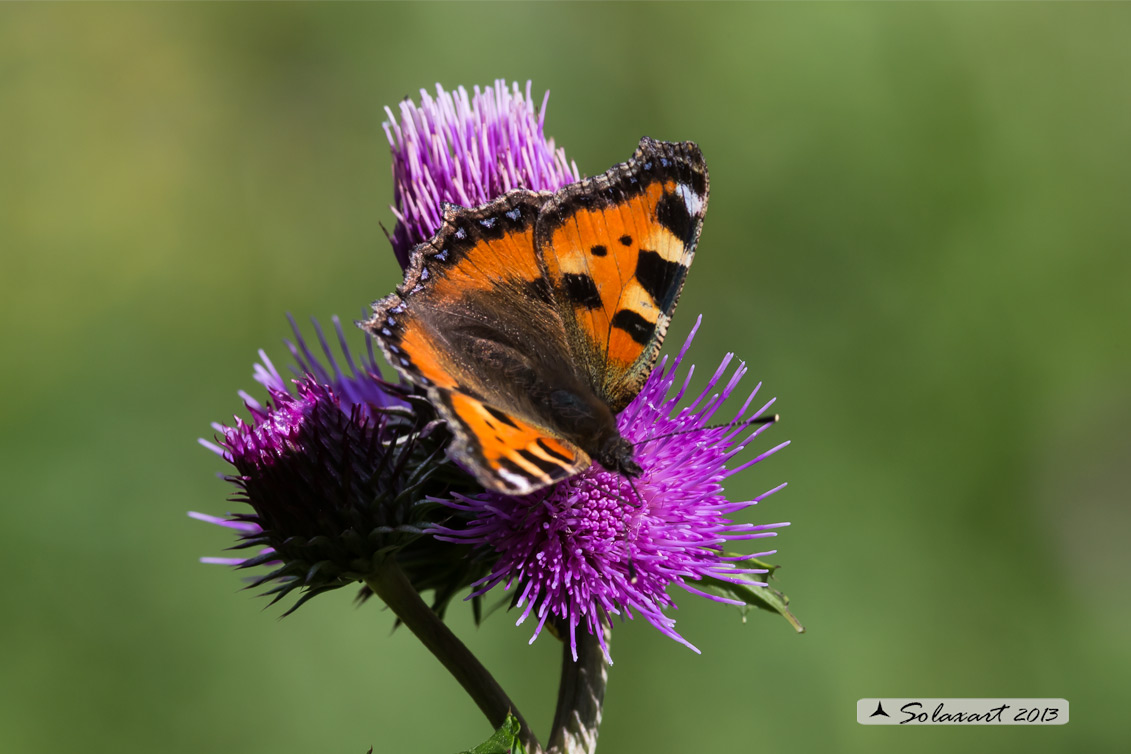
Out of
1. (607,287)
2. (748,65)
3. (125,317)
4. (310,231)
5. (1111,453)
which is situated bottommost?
(607,287)

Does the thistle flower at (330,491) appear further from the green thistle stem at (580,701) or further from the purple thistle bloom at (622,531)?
the green thistle stem at (580,701)

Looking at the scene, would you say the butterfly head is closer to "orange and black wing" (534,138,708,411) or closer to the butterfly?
the butterfly

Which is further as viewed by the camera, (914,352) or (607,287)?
(914,352)

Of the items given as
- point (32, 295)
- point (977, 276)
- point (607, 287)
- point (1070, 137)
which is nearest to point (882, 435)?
point (977, 276)

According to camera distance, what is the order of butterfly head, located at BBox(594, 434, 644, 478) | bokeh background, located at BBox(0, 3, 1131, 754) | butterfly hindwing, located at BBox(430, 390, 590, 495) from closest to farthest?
butterfly hindwing, located at BBox(430, 390, 590, 495)
butterfly head, located at BBox(594, 434, 644, 478)
bokeh background, located at BBox(0, 3, 1131, 754)

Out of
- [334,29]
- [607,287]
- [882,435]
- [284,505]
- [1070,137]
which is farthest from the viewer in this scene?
[334,29]

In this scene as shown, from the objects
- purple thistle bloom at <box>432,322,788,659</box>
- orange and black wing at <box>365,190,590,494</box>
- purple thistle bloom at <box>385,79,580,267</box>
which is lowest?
purple thistle bloom at <box>432,322,788,659</box>

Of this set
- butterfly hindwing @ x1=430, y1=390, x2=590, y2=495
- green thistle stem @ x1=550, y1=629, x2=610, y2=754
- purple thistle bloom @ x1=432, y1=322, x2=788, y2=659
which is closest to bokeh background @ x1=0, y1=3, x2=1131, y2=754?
green thistle stem @ x1=550, y1=629, x2=610, y2=754

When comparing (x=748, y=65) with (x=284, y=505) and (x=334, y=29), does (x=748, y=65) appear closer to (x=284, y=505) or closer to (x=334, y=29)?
(x=334, y=29)
